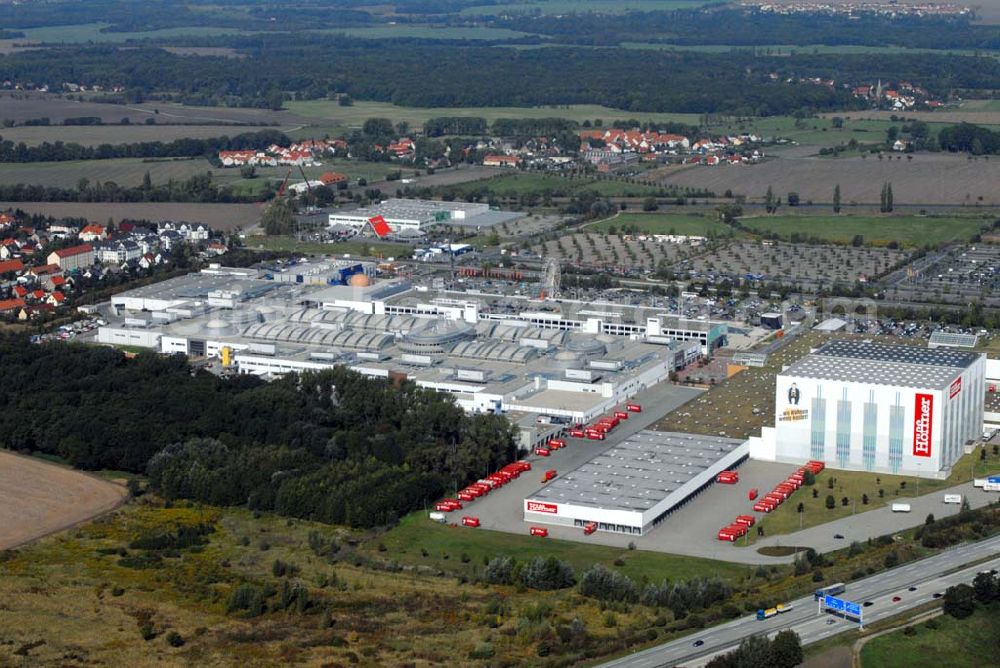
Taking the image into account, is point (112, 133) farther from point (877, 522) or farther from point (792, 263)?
point (877, 522)

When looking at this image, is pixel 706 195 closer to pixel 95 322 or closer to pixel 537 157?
pixel 537 157

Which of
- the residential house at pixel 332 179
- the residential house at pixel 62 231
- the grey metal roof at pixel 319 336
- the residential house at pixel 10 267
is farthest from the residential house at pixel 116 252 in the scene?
the residential house at pixel 332 179

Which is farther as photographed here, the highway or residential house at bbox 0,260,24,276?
residential house at bbox 0,260,24,276

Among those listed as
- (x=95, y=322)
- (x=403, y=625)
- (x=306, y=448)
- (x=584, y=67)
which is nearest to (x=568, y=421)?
(x=306, y=448)

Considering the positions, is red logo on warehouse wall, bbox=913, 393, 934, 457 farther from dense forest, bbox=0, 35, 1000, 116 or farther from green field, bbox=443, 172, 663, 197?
dense forest, bbox=0, 35, 1000, 116

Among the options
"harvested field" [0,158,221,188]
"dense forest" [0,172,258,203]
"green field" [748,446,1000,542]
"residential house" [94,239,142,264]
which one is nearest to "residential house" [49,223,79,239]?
"residential house" [94,239,142,264]

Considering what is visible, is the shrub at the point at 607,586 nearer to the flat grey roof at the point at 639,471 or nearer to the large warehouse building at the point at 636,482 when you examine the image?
the large warehouse building at the point at 636,482
